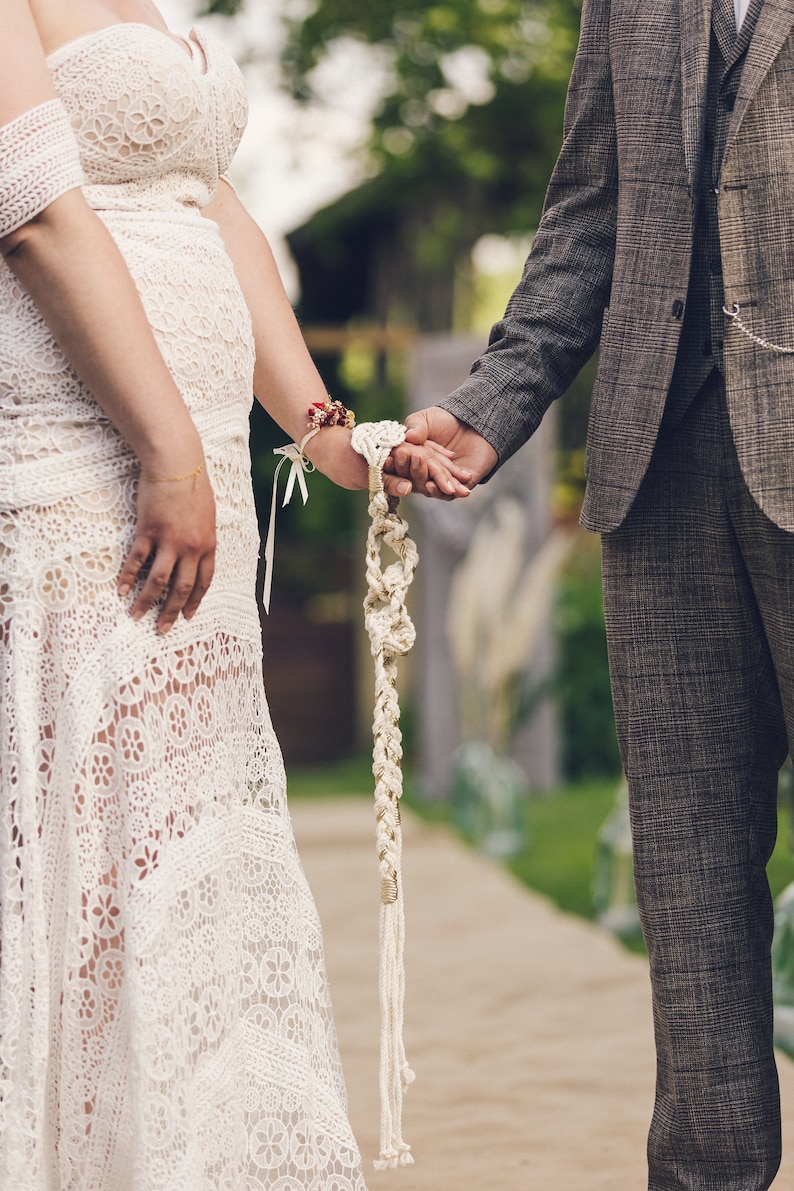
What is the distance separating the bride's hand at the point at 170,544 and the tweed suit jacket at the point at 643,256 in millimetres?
576

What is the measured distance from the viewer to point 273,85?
13.6 metres

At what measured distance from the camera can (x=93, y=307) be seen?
187cm

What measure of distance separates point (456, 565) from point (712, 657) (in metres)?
6.47

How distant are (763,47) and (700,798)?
100 centimetres

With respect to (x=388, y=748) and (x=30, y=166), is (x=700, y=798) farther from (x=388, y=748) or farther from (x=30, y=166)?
(x=30, y=166)

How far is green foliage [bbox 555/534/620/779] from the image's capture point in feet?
30.9

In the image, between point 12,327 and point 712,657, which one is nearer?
point 12,327

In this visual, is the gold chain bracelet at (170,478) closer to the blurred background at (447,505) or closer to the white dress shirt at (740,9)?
the white dress shirt at (740,9)

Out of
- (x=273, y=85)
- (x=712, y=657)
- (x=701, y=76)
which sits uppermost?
(x=273, y=85)

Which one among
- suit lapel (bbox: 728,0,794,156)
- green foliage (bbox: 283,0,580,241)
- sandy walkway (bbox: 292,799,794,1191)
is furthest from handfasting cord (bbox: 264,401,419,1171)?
green foliage (bbox: 283,0,580,241)

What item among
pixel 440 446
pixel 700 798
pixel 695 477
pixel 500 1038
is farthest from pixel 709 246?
pixel 500 1038

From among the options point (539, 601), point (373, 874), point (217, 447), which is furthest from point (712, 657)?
point (539, 601)

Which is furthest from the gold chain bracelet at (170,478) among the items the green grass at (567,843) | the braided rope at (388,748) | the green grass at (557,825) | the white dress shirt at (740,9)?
the green grass at (567,843)

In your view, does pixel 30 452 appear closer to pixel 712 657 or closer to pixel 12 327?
pixel 12 327
